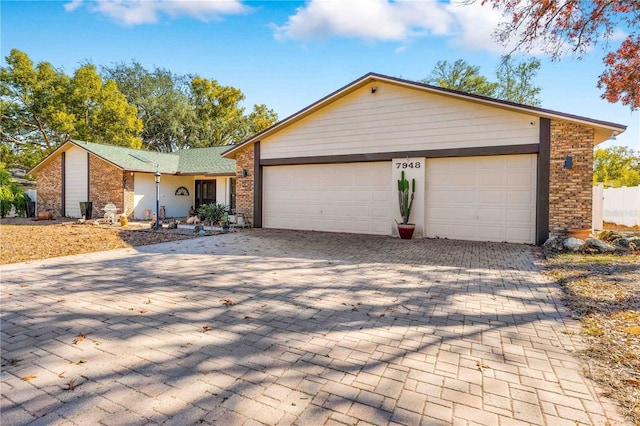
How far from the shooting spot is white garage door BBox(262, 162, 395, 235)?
36.1 ft

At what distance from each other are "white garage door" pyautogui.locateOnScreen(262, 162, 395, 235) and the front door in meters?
7.47

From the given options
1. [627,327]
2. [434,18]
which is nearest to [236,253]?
[627,327]

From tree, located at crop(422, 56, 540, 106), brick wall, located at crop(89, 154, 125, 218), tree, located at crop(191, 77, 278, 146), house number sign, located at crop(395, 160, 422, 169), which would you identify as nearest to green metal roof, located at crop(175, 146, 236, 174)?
brick wall, located at crop(89, 154, 125, 218)

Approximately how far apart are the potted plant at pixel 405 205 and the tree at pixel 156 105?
1033 inches

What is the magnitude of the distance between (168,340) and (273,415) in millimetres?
1523

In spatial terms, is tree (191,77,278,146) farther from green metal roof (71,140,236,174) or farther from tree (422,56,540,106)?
tree (422,56,540,106)

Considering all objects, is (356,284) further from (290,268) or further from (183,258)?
(183,258)

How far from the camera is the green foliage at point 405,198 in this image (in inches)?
402

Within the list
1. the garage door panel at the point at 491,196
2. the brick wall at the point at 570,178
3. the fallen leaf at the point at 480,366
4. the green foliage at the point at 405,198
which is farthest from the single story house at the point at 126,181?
the fallen leaf at the point at 480,366

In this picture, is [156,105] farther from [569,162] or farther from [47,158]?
[569,162]

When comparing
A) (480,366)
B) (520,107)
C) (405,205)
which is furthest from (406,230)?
(480,366)

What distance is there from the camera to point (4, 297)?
440 centimetres

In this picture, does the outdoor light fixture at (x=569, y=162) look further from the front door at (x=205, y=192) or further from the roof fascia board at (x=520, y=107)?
the front door at (x=205, y=192)

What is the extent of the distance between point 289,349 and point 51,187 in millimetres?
21760
